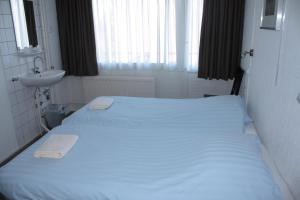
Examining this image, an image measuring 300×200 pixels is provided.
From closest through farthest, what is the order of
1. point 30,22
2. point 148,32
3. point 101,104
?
1. point 101,104
2. point 30,22
3. point 148,32

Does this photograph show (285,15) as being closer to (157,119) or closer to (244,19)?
(157,119)

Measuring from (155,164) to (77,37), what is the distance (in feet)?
9.71

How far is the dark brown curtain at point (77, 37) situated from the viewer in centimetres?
389

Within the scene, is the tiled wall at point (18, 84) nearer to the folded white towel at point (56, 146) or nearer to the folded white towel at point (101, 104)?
the folded white towel at point (101, 104)

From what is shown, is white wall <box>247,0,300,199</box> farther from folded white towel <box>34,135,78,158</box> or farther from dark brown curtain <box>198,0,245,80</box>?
folded white towel <box>34,135,78,158</box>

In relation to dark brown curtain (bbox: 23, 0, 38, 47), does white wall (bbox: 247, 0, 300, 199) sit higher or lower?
lower

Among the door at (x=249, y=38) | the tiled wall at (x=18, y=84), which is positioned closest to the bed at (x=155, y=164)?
the door at (x=249, y=38)

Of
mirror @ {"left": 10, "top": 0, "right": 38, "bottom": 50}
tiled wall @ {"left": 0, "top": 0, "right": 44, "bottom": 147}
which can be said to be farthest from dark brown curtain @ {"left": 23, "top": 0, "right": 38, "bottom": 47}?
tiled wall @ {"left": 0, "top": 0, "right": 44, "bottom": 147}

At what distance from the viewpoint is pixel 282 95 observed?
161 centimetres

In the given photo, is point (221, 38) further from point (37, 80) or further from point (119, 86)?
point (37, 80)

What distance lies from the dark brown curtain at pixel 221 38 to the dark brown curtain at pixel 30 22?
2.34m

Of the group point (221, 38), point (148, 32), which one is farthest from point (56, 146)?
point (221, 38)

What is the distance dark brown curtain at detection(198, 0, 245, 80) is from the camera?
3439 mm

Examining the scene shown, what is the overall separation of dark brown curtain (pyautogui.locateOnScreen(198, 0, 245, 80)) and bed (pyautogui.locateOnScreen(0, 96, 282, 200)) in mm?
1339
